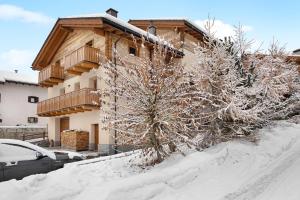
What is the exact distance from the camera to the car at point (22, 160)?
7.68m

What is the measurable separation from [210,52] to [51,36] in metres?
18.3

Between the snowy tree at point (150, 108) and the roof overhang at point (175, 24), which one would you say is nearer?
the snowy tree at point (150, 108)

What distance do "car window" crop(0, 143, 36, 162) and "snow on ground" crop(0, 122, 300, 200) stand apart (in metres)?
1.40

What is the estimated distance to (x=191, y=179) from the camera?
20.2 feet

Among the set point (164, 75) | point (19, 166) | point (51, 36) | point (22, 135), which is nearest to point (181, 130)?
point (164, 75)

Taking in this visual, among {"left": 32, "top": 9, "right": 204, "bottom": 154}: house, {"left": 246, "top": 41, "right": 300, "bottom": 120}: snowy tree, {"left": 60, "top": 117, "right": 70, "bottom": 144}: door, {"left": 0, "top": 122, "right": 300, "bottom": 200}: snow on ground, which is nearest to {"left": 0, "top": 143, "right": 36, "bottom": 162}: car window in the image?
{"left": 0, "top": 122, "right": 300, "bottom": 200}: snow on ground

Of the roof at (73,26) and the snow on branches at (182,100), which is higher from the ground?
the roof at (73,26)

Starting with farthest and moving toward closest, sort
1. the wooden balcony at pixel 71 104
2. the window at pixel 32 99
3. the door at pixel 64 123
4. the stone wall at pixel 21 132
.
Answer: the window at pixel 32 99, the stone wall at pixel 21 132, the door at pixel 64 123, the wooden balcony at pixel 71 104

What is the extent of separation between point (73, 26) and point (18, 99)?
15.3 m

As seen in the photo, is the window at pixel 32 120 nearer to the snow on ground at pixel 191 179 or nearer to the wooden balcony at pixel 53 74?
the wooden balcony at pixel 53 74

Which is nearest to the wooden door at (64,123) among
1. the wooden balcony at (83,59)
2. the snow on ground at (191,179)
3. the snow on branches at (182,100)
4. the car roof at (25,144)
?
the wooden balcony at (83,59)

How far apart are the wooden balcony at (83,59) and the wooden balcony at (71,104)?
1520 millimetres

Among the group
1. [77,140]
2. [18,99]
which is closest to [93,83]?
[77,140]

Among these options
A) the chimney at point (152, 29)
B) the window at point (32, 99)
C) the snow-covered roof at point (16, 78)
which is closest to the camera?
the chimney at point (152, 29)
